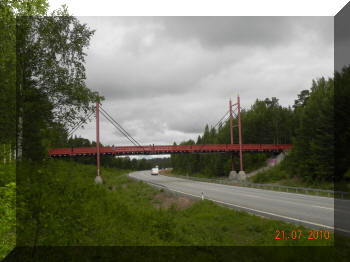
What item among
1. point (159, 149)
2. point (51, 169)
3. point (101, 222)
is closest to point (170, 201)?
point (101, 222)

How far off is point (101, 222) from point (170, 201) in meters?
13.4

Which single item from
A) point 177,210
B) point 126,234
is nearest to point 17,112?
point 126,234

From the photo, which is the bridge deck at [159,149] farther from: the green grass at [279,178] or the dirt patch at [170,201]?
the dirt patch at [170,201]

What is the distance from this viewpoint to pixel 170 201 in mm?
24406

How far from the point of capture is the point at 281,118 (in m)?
72.6

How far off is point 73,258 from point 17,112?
545cm

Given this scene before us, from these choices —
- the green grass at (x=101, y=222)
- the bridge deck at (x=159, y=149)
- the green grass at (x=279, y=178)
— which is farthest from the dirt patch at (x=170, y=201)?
the bridge deck at (x=159, y=149)

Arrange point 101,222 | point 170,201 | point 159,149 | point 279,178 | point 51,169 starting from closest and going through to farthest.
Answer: point 51,169 < point 101,222 < point 170,201 < point 279,178 < point 159,149

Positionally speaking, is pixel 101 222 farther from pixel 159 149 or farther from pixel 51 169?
pixel 159 149

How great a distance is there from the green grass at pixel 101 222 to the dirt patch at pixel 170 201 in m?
1.42

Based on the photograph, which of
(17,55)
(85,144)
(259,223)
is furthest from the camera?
(85,144)

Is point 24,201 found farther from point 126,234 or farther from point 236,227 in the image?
point 236,227

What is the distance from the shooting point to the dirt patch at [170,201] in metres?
21.7

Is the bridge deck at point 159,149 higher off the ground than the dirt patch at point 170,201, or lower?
higher
